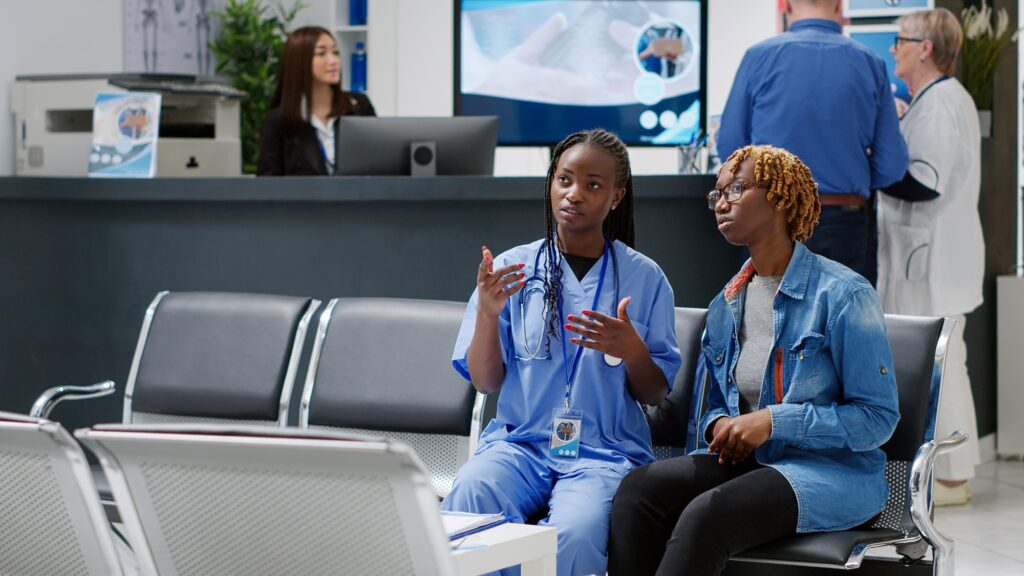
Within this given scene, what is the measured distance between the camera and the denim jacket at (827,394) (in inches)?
91.7

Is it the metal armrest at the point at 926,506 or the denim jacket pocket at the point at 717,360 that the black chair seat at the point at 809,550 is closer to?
the metal armrest at the point at 926,506

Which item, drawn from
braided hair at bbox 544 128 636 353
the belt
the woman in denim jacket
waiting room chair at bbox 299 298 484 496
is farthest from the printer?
the woman in denim jacket

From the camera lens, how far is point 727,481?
2377 mm

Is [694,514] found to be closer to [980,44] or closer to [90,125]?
[980,44]

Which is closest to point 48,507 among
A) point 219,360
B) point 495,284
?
point 495,284

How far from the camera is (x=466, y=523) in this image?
6.38 ft

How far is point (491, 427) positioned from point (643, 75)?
2763mm

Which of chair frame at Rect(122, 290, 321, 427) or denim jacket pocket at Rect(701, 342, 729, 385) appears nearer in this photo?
denim jacket pocket at Rect(701, 342, 729, 385)

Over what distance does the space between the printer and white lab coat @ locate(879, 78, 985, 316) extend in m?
2.39

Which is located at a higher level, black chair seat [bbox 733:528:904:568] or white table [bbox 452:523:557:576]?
white table [bbox 452:523:557:576]

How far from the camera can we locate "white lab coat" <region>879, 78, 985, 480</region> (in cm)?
424

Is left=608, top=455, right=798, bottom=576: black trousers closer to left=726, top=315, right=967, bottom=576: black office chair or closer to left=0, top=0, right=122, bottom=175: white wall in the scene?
left=726, top=315, right=967, bottom=576: black office chair

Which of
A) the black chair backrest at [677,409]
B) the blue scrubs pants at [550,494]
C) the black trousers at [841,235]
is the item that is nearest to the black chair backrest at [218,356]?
the blue scrubs pants at [550,494]

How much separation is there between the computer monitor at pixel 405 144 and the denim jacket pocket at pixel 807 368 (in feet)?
5.74
